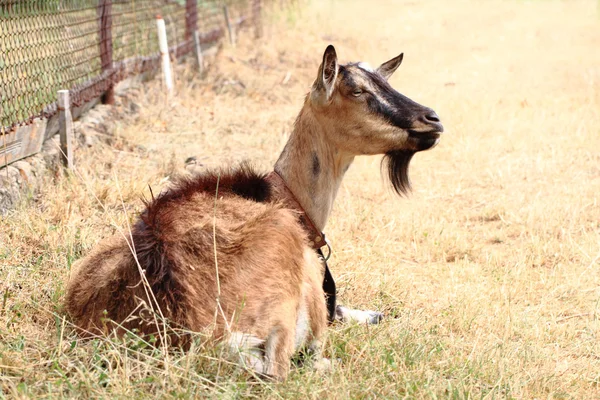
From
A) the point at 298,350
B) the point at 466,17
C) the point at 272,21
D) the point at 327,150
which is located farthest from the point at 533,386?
the point at 466,17

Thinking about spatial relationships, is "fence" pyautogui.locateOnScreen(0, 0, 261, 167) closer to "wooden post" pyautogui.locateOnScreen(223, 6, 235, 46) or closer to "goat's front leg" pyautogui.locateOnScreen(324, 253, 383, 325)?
"wooden post" pyautogui.locateOnScreen(223, 6, 235, 46)

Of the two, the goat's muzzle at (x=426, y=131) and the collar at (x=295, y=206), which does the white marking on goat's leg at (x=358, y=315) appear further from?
the goat's muzzle at (x=426, y=131)

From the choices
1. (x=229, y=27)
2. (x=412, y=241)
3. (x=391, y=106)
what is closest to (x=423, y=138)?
(x=391, y=106)

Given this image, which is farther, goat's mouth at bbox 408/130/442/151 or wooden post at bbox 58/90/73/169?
wooden post at bbox 58/90/73/169

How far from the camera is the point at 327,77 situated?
15.1ft

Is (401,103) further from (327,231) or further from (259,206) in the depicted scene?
(327,231)

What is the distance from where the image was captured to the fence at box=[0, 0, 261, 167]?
6000mm

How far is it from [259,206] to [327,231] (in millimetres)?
2030

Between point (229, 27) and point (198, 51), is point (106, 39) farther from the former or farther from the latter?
Answer: point (229, 27)

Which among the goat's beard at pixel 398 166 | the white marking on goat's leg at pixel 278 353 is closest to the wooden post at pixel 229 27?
the goat's beard at pixel 398 166

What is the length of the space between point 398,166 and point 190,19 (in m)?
8.12

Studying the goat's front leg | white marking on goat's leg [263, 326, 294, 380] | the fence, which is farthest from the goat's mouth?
the fence

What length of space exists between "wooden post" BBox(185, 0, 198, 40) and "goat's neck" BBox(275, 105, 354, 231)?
7894 millimetres

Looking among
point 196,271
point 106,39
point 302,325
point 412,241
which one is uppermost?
point 106,39
